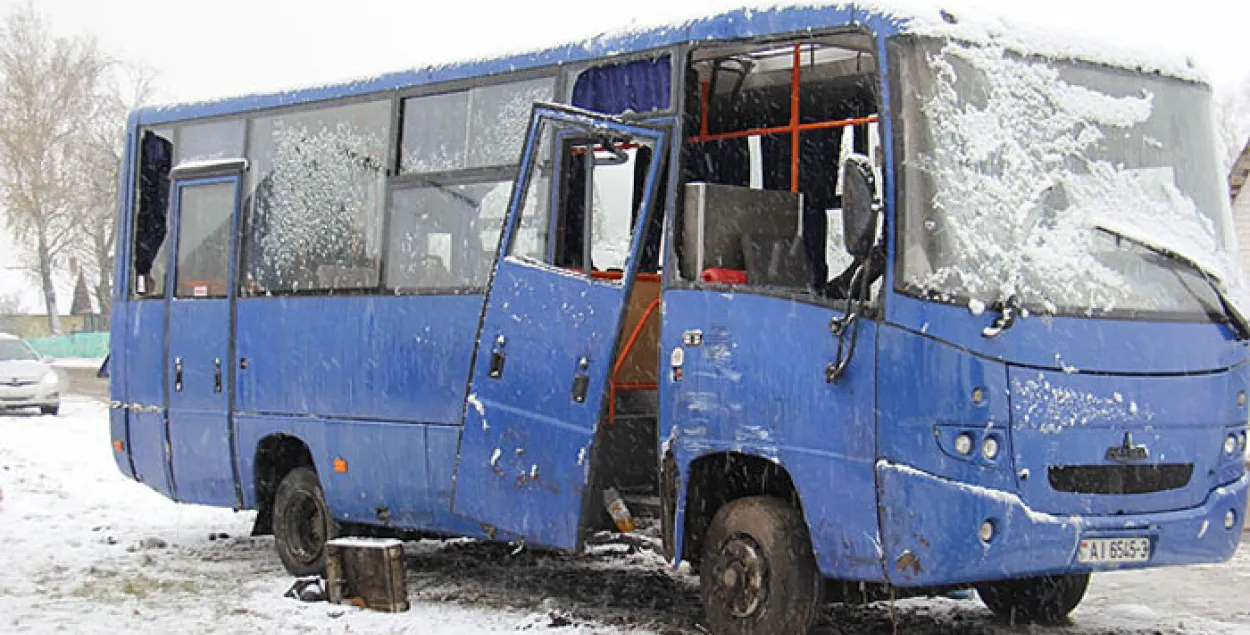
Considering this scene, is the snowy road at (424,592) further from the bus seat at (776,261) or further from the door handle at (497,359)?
the bus seat at (776,261)

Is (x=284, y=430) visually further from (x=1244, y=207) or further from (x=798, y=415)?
(x=1244, y=207)

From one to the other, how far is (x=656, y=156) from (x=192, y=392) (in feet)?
17.5

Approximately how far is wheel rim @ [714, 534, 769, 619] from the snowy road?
1.85ft

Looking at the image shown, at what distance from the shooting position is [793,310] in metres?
8.74

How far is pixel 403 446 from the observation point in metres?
11.6

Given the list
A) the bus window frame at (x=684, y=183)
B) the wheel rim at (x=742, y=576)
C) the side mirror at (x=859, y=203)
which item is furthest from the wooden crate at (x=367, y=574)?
the side mirror at (x=859, y=203)

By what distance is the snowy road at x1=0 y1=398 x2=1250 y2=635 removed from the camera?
10148 millimetres

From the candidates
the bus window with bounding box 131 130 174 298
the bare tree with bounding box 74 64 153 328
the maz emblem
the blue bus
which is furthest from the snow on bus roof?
the bare tree with bounding box 74 64 153 328

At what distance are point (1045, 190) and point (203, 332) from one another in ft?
23.7

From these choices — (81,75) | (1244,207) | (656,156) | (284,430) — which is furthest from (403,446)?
(81,75)

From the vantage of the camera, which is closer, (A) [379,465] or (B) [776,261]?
(B) [776,261]

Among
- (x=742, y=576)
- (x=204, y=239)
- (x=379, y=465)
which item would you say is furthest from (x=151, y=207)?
(x=742, y=576)

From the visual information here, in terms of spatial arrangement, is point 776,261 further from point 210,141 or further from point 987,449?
point 210,141

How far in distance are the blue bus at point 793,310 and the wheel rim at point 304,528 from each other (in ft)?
0.62
